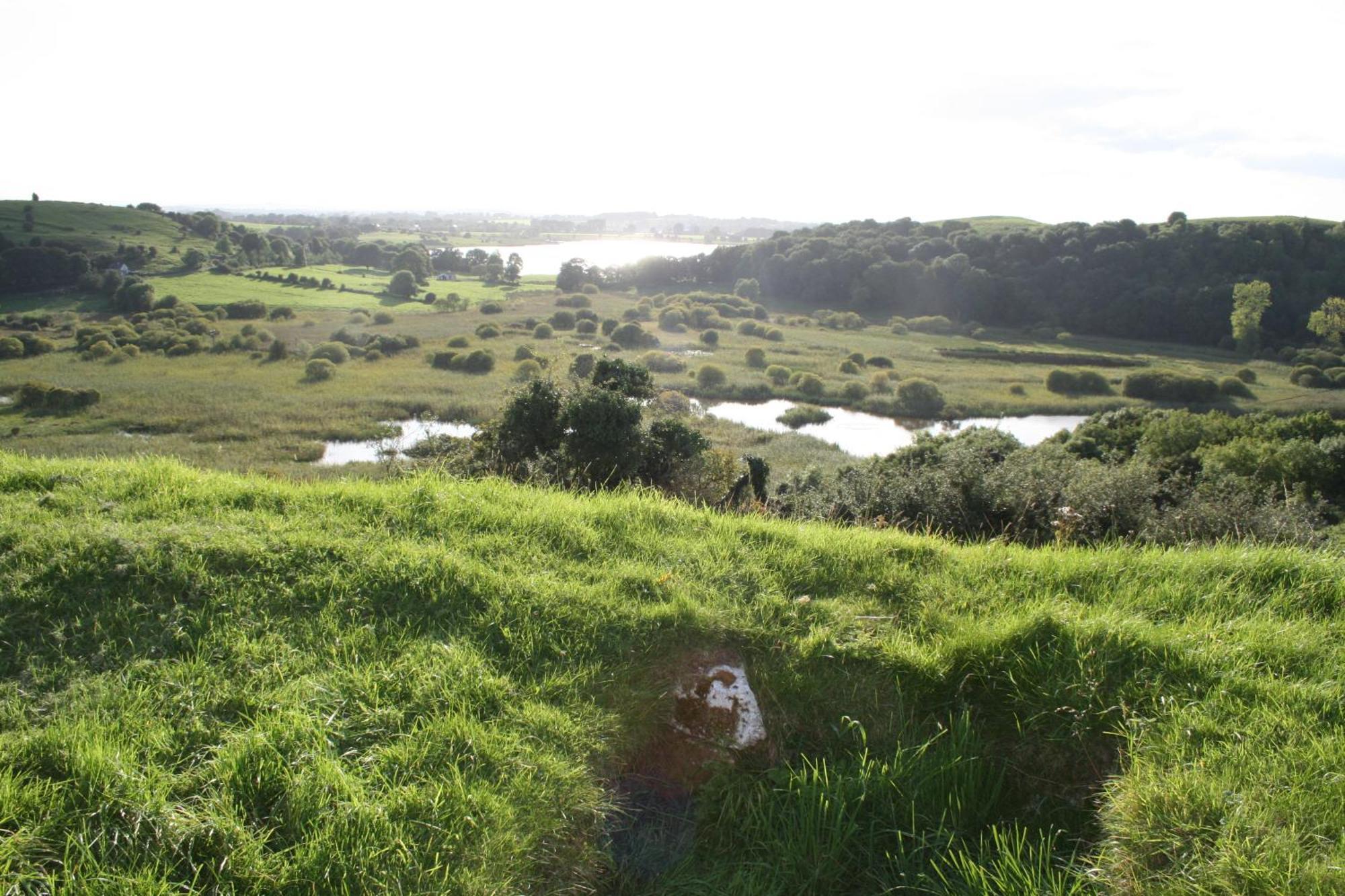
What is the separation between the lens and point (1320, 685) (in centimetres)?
334

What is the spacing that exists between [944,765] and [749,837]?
88 centimetres

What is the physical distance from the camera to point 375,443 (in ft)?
91.8

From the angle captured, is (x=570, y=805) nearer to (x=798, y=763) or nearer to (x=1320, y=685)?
(x=798, y=763)

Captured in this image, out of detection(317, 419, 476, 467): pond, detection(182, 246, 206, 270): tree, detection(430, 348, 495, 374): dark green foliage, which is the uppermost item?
detection(182, 246, 206, 270): tree

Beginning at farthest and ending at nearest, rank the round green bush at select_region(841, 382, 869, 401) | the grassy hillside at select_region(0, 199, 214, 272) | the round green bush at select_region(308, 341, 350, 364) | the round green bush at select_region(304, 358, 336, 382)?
the grassy hillside at select_region(0, 199, 214, 272) < the round green bush at select_region(308, 341, 350, 364) < the round green bush at select_region(841, 382, 869, 401) < the round green bush at select_region(304, 358, 336, 382)

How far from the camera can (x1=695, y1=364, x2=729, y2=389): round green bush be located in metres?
46.4

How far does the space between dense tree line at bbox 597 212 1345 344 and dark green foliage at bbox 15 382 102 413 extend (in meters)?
64.9

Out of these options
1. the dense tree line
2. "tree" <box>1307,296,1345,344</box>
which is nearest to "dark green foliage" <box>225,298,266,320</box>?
→ the dense tree line

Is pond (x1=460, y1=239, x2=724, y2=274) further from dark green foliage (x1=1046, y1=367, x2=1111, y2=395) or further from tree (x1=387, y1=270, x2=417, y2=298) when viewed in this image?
dark green foliage (x1=1046, y1=367, x2=1111, y2=395)

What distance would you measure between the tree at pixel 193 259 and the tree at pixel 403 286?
1989cm

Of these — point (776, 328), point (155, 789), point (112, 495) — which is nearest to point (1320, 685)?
point (155, 789)

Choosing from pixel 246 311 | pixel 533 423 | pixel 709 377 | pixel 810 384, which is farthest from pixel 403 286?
pixel 533 423

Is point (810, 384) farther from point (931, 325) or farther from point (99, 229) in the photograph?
point (99, 229)

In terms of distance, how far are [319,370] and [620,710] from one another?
46.2 meters
